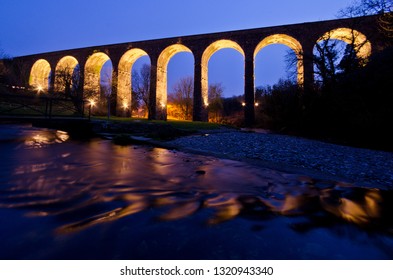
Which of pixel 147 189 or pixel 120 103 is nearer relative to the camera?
pixel 147 189

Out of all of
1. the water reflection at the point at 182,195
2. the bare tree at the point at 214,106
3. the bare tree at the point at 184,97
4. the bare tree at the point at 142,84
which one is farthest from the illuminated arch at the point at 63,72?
the bare tree at the point at 214,106

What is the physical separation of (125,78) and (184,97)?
14.8 m

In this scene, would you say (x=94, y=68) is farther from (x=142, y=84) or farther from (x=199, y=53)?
(x=199, y=53)

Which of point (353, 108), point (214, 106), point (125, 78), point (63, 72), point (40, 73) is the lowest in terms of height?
point (353, 108)

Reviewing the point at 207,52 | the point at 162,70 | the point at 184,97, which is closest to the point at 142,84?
the point at 162,70

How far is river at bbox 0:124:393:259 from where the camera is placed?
1.85 meters

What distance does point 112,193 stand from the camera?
314 centimetres

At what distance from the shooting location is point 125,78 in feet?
95.7

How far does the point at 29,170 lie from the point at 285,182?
4.76 m

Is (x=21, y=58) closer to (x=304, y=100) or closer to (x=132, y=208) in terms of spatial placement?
(x=304, y=100)

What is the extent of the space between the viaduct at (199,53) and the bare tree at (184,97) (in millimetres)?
11991

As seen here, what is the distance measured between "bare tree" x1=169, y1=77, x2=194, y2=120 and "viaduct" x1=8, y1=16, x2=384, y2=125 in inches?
472

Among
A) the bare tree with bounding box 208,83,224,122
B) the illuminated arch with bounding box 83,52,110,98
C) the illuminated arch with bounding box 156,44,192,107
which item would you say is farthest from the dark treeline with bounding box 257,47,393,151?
the illuminated arch with bounding box 83,52,110,98

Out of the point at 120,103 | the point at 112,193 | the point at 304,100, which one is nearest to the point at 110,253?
the point at 112,193
